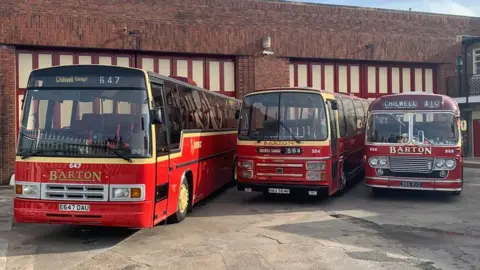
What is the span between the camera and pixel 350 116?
14.3 m

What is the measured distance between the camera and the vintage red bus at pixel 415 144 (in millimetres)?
11281

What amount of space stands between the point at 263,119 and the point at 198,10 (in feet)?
26.3

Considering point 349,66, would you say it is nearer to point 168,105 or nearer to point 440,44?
point 440,44

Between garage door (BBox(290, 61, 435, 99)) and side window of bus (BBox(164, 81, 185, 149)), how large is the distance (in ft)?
35.2

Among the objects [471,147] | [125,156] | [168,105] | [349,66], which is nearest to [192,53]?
[349,66]

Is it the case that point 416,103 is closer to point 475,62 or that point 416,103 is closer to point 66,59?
point 66,59

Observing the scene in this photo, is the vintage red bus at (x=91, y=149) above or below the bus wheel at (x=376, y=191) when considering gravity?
above

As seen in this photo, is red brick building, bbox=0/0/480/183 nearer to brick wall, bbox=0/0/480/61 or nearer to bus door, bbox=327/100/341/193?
brick wall, bbox=0/0/480/61

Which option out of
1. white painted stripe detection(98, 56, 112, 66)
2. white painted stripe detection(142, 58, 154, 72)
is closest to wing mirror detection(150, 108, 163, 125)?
white painted stripe detection(98, 56, 112, 66)

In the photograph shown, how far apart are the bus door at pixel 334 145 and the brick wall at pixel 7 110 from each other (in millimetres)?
10452

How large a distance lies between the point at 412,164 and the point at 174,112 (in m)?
6.05

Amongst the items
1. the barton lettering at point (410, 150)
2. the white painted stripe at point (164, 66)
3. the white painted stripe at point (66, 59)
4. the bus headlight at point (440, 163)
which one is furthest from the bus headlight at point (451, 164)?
the white painted stripe at point (66, 59)

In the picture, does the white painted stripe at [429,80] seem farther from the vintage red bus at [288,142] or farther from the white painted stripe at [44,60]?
the white painted stripe at [44,60]

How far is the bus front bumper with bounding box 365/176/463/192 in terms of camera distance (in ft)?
36.9
